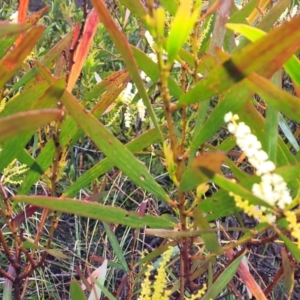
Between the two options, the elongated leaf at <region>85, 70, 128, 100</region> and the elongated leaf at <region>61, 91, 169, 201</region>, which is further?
the elongated leaf at <region>85, 70, 128, 100</region>

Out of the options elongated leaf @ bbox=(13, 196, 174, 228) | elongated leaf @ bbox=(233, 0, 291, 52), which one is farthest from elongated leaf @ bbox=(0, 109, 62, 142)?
elongated leaf @ bbox=(233, 0, 291, 52)

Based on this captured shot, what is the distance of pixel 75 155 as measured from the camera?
1.77 meters

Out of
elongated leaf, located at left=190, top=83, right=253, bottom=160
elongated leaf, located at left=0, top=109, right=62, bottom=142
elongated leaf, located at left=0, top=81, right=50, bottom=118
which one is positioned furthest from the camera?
elongated leaf, located at left=0, top=81, right=50, bottom=118

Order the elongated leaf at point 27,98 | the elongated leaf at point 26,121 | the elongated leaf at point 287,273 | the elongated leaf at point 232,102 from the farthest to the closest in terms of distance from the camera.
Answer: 1. the elongated leaf at point 287,273
2. the elongated leaf at point 27,98
3. the elongated leaf at point 232,102
4. the elongated leaf at point 26,121

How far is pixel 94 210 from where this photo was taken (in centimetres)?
50

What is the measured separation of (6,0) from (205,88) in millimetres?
2412

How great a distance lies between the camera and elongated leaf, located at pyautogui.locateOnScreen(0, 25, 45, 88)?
44 cm

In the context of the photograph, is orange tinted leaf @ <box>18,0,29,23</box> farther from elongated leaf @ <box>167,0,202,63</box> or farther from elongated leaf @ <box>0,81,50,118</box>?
elongated leaf @ <box>167,0,202,63</box>

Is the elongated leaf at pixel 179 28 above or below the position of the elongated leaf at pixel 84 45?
below

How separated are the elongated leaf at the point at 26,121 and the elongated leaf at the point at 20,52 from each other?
11 centimetres

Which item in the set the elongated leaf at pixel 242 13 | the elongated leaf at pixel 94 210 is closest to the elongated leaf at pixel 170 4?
the elongated leaf at pixel 242 13

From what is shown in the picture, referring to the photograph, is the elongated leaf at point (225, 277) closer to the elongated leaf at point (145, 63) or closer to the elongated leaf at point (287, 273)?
the elongated leaf at point (287, 273)

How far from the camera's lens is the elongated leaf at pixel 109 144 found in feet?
1.58

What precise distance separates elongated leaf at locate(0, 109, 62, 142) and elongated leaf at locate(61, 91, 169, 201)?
12 centimetres
